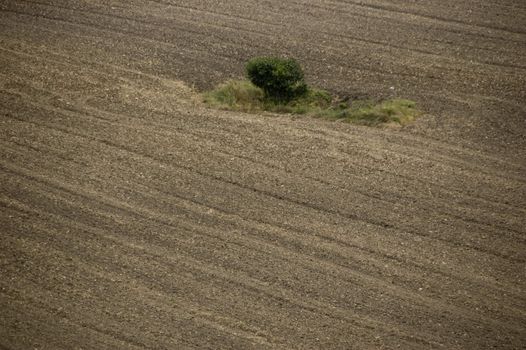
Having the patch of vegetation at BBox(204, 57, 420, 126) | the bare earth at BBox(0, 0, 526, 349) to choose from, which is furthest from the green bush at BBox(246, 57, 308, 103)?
the bare earth at BBox(0, 0, 526, 349)

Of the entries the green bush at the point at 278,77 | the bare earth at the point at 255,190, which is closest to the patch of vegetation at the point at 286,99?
the green bush at the point at 278,77

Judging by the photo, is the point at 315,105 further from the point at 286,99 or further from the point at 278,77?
the point at 278,77

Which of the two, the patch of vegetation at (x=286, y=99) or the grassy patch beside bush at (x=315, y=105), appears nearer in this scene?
the grassy patch beside bush at (x=315, y=105)

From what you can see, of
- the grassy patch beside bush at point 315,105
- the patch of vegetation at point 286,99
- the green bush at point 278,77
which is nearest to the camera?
the grassy patch beside bush at point 315,105

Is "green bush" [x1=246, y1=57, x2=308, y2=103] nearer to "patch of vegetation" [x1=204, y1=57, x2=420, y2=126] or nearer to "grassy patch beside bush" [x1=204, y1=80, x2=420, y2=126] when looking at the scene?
"patch of vegetation" [x1=204, y1=57, x2=420, y2=126]

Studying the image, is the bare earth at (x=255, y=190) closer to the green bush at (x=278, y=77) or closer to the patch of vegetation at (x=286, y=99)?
the patch of vegetation at (x=286, y=99)

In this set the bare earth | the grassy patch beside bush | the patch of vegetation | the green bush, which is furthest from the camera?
the green bush
